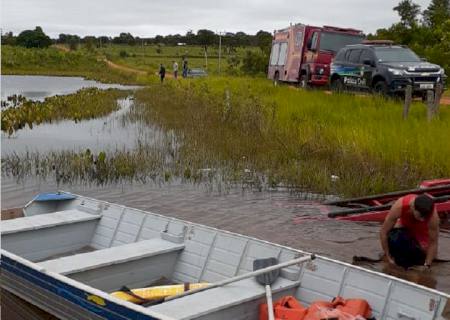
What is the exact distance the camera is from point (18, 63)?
65.9 meters

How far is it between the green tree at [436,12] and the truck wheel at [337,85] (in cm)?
1425

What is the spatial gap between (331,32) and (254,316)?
17.5 meters

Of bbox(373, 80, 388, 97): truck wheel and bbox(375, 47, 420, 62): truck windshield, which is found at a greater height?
bbox(375, 47, 420, 62): truck windshield

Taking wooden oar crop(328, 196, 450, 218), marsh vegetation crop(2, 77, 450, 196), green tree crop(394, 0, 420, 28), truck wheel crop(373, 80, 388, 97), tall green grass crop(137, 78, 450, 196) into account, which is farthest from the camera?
green tree crop(394, 0, 420, 28)

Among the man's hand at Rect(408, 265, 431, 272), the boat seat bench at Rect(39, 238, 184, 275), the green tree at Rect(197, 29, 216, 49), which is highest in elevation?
the green tree at Rect(197, 29, 216, 49)

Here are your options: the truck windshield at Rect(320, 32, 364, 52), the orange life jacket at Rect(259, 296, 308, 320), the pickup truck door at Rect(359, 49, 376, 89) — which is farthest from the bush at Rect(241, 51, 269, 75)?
the orange life jacket at Rect(259, 296, 308, 320)

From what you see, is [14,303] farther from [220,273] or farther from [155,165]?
[155,165]

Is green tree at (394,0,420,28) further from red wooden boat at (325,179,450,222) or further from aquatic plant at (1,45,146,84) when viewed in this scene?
red wooden boat at (325,179,450,222)

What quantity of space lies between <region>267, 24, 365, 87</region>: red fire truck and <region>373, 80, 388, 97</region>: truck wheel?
4.67 meters

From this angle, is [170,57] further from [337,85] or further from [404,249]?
[404,249]

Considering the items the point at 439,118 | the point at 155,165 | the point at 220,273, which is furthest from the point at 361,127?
the point at 220,273

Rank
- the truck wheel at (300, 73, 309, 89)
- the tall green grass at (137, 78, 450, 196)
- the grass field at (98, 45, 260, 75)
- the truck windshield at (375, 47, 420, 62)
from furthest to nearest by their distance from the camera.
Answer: the grass field at (98, 45, 260, 75), the truck wheel at (300, 73, 309, 89), the truck windshield at (375, 47, 420, 62), the tall green grass at (137, 78, 450, 196)

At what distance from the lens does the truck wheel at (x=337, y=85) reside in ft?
59.9

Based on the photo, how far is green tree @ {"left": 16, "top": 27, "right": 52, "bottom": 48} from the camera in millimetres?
84250
